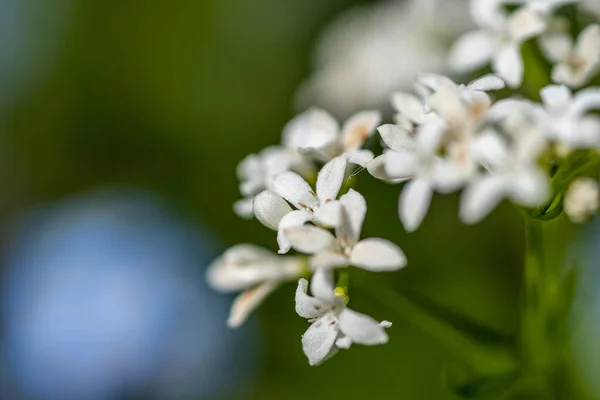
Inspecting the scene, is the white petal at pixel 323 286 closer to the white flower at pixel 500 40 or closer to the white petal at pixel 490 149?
the white petal at pixel 490 149

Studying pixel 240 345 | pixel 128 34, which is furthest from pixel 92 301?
pixel 128 34

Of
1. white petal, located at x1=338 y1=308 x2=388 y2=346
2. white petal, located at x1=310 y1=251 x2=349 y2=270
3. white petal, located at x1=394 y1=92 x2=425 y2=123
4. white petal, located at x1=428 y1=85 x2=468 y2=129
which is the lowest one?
white petal, located at x1=338 y1=308 x2=388 y2=346

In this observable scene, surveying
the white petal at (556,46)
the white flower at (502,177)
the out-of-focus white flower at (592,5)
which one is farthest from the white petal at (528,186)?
the out-of-focus white flower at (592,5)

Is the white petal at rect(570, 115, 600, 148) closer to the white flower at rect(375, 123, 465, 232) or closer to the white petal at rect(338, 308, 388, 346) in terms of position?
the white flower at rect(375, 123, 465, 232)

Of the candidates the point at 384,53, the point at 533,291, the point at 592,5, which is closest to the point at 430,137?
the point at 533,291

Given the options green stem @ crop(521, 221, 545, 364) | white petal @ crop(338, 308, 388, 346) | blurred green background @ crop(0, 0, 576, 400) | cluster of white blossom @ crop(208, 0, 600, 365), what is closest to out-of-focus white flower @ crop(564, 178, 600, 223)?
cluster of white blossom @ crop(208, 0, 600, 365)

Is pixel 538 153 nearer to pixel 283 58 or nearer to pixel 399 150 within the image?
pixel 399 150
